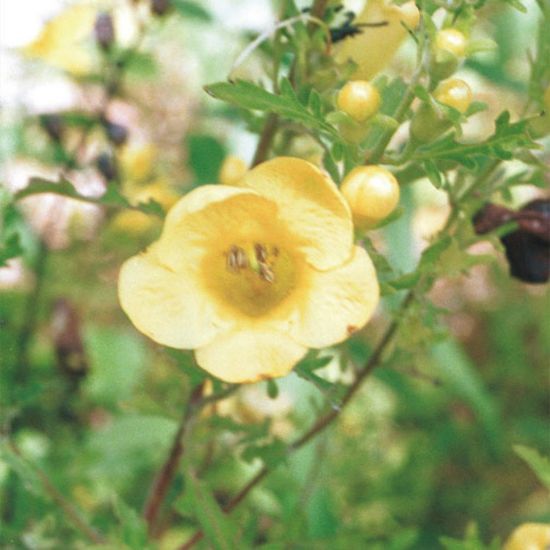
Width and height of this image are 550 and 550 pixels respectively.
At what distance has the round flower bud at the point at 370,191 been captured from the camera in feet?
2.31

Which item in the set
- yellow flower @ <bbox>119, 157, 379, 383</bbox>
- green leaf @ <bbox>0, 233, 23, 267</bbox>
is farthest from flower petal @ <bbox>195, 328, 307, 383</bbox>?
green leaf @ <bbox>0, 233, 23, 267</bbox>

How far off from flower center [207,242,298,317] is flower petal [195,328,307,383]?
0.23ft

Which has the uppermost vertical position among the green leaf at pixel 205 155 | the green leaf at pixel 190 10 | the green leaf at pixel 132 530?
the green leaf at pixel 190 10

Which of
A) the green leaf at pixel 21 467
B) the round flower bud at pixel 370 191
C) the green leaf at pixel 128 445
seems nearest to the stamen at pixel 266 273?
the round flower bud at pixel 370 191

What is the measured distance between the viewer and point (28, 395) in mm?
937

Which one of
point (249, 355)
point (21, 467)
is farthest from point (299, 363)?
point (21, 467)

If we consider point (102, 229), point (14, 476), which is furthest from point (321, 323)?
point (102, 229)

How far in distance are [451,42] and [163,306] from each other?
33 cm

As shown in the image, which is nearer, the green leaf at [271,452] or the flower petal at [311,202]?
the flower petal at [311,202]

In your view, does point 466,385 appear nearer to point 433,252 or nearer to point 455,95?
point 433,252

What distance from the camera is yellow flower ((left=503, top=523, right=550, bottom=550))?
2.93 feet

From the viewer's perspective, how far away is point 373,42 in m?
0.88

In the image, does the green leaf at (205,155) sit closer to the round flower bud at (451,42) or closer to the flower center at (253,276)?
the flower center at (253,276)

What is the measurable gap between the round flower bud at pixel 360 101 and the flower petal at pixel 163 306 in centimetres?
22
